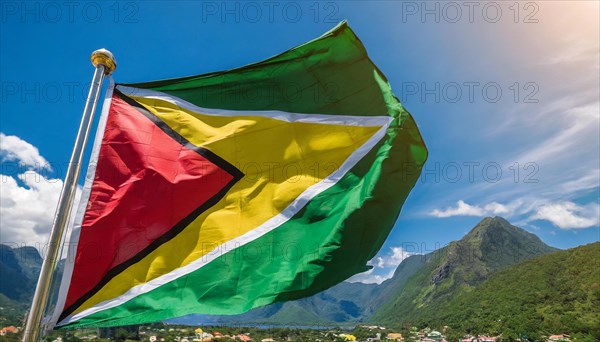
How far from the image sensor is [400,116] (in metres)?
5.75

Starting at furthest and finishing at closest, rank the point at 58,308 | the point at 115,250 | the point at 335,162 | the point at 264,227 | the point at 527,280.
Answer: the point at 527,280 → the point at 335,162 → the point at 264,227 → the point at 115,250 → the point at 58,308

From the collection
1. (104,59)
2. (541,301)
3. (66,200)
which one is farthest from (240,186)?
(541,301)

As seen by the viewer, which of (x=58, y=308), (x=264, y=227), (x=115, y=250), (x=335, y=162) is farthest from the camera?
(x=335, y=162)

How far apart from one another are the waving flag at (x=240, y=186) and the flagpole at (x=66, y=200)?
1.25 ft

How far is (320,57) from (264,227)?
2.41 meters

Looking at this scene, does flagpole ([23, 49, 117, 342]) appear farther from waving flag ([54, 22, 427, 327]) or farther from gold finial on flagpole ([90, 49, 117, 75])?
waving flag ([54, 22, 427, 327])

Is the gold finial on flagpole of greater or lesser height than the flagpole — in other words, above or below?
above

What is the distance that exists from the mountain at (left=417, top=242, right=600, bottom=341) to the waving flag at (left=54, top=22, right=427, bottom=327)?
84.1 metres

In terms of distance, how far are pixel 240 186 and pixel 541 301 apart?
392 feet

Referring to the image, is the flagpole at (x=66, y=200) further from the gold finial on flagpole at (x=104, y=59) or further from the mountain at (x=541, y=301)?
the mountain at (x=541, y=301)

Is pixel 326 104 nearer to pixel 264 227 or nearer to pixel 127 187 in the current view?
pixel 264 227

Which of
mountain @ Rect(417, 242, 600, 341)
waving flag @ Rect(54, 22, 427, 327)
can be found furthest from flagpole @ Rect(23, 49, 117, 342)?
mountain @ Rect(417, 242, 600, 341)

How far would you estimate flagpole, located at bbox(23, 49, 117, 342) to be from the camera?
3.71m

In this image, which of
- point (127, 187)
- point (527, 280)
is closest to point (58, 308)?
point (127, 187)
